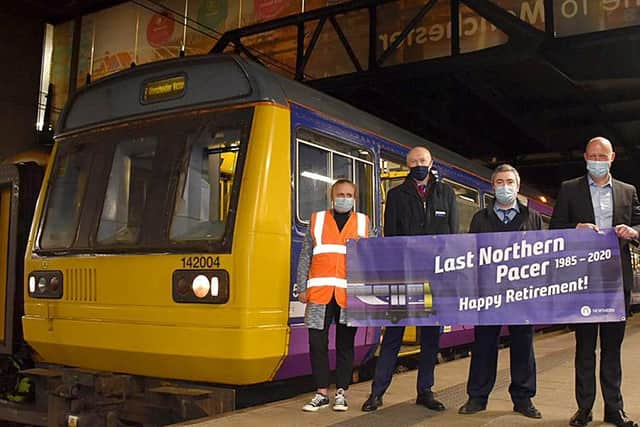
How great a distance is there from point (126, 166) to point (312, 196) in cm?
153

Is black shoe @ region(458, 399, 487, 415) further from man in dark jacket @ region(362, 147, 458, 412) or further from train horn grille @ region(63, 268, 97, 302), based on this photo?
train horn grille @ region(63, 268, 97, 302)

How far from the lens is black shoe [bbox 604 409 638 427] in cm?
418

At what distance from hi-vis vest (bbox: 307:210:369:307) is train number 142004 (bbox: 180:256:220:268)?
26.4 inches

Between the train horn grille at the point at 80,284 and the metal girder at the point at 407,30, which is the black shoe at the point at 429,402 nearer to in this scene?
the train horn grille at the point at 80,284

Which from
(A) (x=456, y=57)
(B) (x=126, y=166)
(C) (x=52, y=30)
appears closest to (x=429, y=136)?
(A) (x=456, y=57)

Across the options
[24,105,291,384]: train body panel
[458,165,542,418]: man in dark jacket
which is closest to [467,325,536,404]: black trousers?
[458,165,542,418]: man in dark jacket

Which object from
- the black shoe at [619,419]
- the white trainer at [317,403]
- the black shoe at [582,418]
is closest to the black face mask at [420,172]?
the white trainer at [317,403]

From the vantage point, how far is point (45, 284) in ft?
18.5

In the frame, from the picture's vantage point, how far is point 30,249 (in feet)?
19.2

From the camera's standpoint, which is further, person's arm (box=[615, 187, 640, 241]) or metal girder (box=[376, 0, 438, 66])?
metal girder (box=[376, 0, 438, 66])

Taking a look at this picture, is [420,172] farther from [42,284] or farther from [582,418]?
[42,284]

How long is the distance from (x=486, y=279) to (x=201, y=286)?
1985 mm

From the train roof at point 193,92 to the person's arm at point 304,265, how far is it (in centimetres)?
109

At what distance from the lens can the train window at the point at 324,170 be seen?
5305mm
